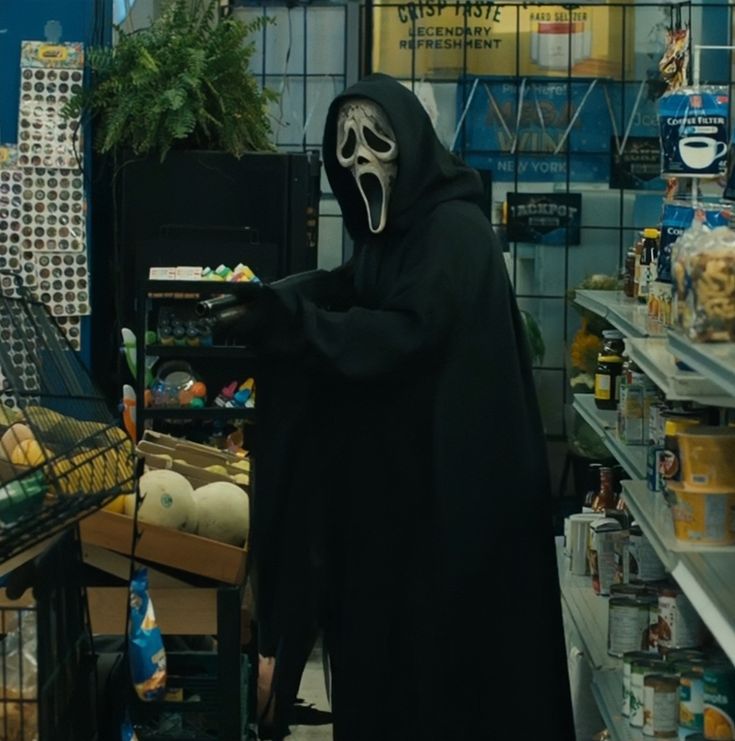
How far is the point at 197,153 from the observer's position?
5777 mm

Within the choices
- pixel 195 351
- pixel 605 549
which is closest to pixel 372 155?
pixel 605 549

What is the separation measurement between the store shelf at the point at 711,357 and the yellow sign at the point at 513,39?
15.9ft

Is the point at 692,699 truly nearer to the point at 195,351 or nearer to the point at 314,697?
the point at 314,697

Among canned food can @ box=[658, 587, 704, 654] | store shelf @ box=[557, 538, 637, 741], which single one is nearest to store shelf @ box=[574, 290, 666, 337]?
canned food can @ box=[658, 587, 704, 654]

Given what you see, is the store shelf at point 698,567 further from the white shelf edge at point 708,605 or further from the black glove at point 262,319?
the black glove at point 262,319

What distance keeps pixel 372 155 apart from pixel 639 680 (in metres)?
1.34

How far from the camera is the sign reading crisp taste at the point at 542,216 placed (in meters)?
7.21

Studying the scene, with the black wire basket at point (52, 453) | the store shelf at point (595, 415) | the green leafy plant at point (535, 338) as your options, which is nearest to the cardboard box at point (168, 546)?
the black wire basket at point (52, 453)

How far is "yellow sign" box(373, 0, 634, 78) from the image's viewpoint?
7.25 m

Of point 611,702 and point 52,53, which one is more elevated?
point 52,53

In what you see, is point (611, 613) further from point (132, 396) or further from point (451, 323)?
point (132, 396)

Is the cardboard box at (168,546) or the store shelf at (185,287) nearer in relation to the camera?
the cardboard box at (168,546)

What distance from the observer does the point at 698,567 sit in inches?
108

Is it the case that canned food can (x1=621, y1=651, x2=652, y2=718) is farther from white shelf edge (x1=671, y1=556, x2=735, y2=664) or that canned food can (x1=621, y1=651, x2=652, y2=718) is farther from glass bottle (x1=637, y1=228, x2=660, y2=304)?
glass bottle (x1=637, y1=228, x2=660, y2=304)
